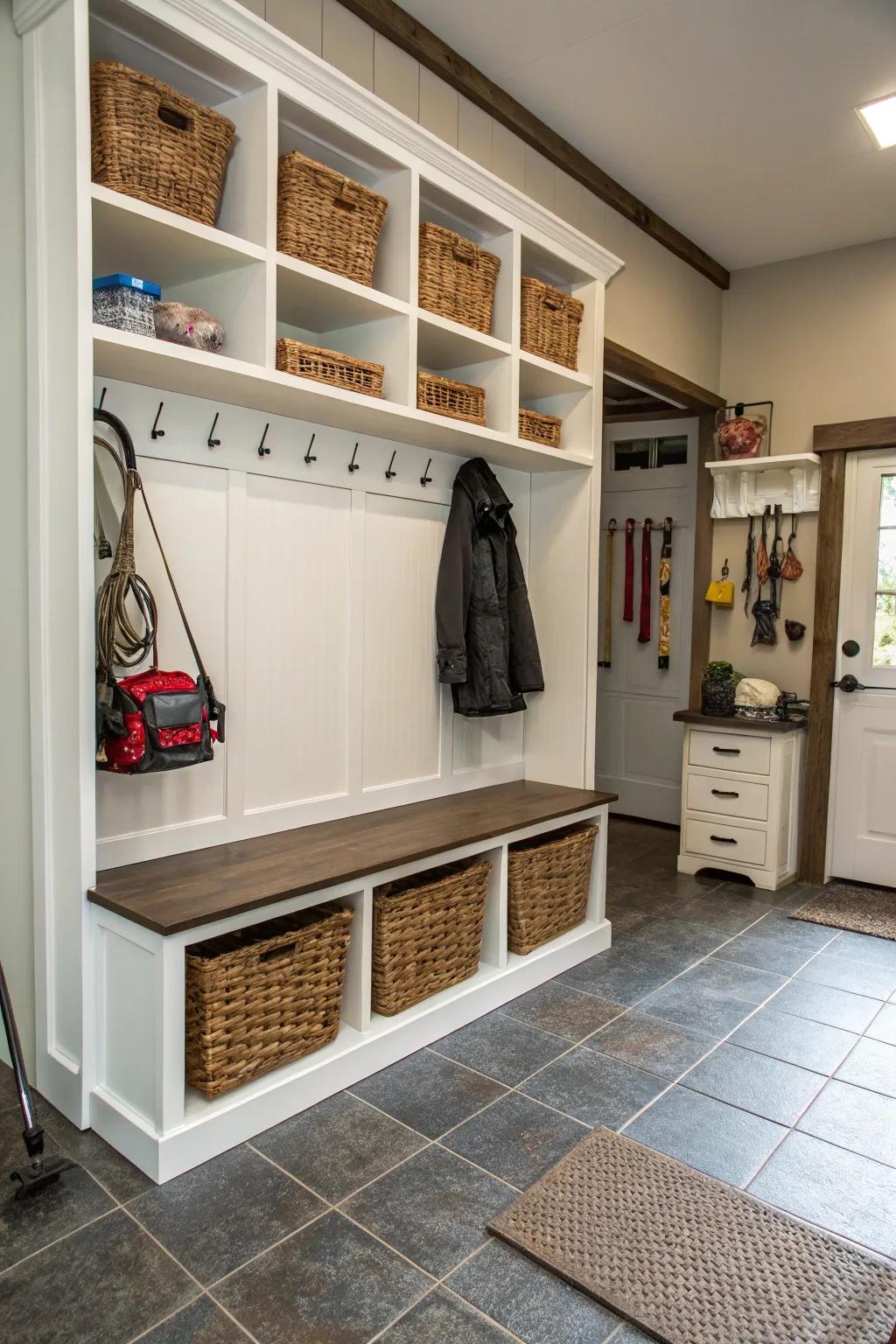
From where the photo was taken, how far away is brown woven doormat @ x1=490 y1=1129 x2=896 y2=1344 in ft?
5.38

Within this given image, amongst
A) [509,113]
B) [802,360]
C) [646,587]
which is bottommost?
[646,587]

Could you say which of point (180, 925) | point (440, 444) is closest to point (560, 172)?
point (440, 444)

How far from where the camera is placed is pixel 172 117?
2133mm

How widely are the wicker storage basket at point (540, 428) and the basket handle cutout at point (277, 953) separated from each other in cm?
193

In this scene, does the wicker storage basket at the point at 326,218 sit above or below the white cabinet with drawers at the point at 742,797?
above

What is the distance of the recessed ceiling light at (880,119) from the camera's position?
10.3 feet

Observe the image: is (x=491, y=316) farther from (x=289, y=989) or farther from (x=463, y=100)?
(x=289, y=989)

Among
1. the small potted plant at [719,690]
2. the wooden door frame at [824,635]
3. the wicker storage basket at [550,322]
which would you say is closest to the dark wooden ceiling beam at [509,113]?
the wicker storage basket at [550,322]

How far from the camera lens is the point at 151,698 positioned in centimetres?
208

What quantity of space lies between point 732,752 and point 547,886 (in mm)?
1576

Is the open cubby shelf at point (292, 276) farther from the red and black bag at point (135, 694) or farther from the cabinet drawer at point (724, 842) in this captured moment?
the cabinet drawer at point (724, 842)

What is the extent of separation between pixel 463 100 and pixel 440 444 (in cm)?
112

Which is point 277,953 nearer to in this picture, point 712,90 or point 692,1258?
point 692,1258

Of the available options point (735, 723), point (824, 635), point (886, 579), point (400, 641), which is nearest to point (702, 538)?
point (824, 635)
